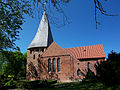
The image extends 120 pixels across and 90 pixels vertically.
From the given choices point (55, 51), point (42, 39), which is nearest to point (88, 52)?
point (55, 51)

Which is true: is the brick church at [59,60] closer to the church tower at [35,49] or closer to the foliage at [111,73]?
the church tower at [35,49]

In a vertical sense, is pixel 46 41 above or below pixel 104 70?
above

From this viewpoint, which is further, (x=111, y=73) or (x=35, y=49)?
(x=35, y=49)

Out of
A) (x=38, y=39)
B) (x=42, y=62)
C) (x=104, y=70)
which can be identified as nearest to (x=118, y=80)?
(x=104, y=70)

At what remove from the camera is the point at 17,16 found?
8.79 m

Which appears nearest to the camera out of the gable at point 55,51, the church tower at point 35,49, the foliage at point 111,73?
the foliage at point 111,73

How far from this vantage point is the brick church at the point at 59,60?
899 inches

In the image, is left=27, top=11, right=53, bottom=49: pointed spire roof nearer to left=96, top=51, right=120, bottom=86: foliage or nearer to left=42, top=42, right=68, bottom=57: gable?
left=42, top=42, right=68, bottom=57: gable

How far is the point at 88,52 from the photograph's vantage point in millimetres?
24766

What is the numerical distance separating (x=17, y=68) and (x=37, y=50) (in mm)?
22406

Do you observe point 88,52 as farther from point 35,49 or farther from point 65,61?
point 35,49

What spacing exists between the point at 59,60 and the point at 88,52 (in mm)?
7222

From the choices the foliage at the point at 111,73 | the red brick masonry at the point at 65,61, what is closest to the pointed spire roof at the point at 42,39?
the red brick masonry at the point at 65,61

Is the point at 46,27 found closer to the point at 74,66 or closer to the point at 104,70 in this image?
the point at 74,66
